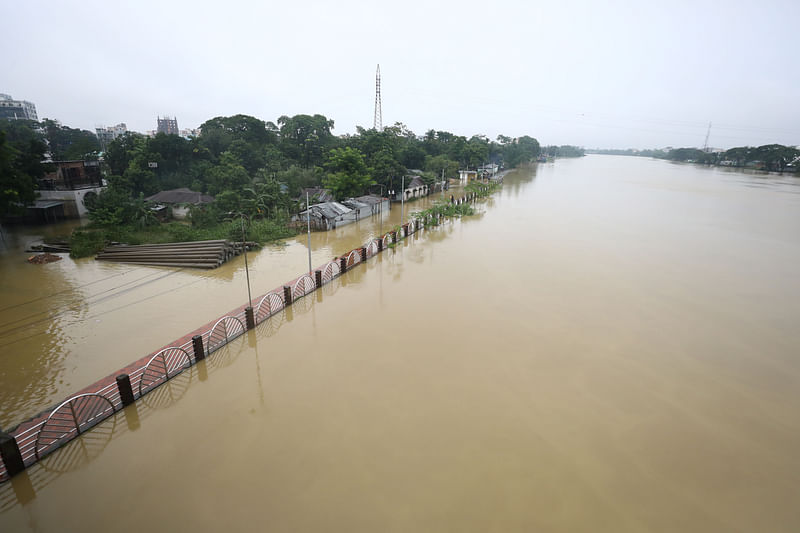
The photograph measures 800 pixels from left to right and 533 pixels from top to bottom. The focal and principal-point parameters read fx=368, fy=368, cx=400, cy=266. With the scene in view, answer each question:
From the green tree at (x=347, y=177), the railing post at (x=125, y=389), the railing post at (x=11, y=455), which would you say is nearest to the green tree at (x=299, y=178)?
the green tree at (x=347, y=177)

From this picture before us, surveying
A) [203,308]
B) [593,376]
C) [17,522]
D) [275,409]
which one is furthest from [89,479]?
[593,376]

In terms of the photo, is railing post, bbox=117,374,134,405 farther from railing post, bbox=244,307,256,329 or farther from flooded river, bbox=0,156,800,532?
railing post, bbox=244,307,256,329

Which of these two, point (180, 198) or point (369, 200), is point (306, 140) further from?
point (180, 198)

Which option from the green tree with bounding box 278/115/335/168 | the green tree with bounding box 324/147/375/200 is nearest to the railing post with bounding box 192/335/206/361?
A: the green tree with bounding box 324/147/375/200

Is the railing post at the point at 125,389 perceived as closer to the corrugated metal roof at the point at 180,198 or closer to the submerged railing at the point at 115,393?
the submerged railing at the point at 115,393

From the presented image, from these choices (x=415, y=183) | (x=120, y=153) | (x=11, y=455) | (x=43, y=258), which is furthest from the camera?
(x=415, y=183)

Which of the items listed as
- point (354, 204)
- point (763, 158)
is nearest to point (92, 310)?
point (354, 204)
